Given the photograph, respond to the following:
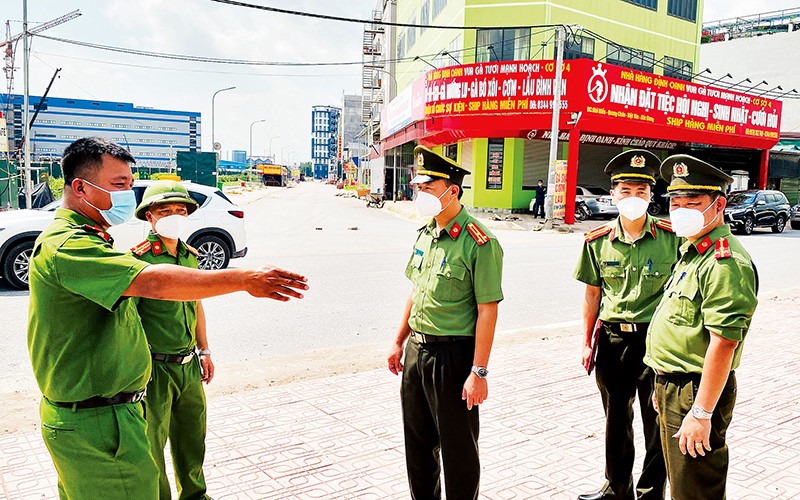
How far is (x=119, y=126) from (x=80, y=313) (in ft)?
451

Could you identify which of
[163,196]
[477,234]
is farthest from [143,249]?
[477,234]

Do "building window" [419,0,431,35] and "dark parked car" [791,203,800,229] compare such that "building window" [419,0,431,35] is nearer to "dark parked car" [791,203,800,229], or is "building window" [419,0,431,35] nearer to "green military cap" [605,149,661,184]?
"dark parked car" [791,203,800,229]

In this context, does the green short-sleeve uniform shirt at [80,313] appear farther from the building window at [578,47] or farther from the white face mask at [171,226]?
the building window at [578,47]

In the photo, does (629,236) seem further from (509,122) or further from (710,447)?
(509,122)

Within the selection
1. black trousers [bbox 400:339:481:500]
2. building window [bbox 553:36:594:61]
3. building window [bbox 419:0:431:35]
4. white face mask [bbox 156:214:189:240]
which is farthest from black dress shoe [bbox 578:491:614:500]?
building window [bbox 419:0:431:35]

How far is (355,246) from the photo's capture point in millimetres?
16016

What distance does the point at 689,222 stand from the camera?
275 cm

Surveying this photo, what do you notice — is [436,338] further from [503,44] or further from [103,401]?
[503,44]

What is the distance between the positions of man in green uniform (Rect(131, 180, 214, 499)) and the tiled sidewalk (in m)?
0.42

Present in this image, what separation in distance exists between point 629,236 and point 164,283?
265 cm

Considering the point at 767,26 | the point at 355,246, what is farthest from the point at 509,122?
the point at 767,26

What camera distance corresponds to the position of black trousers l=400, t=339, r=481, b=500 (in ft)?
10.0

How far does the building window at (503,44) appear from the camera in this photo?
2806 centimetres

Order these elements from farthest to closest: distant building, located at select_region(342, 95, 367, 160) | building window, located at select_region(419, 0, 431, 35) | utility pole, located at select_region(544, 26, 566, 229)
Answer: distant building, located at select_region(342, 95, 367, 160) < building window, located at select_region(419, 0, 431, 35) < utility pole, located at select_region(544, 26, 566, 229)
